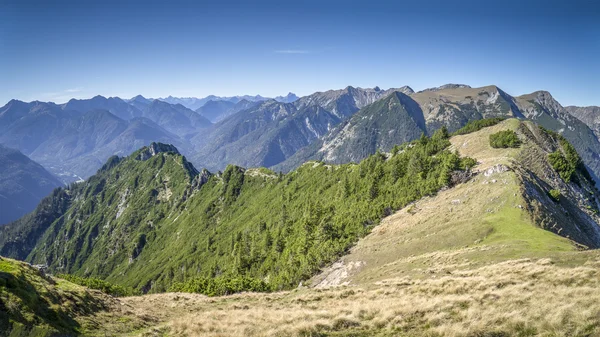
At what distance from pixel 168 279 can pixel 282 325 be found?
204 metres

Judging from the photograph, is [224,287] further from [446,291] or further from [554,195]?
[554,195]

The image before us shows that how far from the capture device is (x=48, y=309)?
824 inches

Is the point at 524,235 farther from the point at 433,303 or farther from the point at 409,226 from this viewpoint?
the point at 433,303

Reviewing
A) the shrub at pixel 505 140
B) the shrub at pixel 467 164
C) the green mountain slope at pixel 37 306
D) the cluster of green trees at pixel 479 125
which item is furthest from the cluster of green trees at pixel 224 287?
the cluster of green trees at pixel 479 125

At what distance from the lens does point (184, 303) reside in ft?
124

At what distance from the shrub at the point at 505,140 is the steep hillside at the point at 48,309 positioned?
350ft

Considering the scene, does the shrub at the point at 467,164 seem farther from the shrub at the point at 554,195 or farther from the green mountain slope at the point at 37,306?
the green mountain slope at the point at 37,306

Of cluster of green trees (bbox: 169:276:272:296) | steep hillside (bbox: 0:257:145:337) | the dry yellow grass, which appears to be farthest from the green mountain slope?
cluster of green trees (bbox: 169:276:272:296)

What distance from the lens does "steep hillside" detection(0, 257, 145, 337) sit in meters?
17.7

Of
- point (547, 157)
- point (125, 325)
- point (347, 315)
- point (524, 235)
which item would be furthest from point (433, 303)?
point (547, 157)

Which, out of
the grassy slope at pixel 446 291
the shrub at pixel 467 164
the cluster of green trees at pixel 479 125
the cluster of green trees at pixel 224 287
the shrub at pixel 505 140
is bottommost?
the cluster of green trees at pixel 224 287

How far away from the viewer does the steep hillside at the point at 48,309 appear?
1772cm

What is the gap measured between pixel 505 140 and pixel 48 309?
370ft

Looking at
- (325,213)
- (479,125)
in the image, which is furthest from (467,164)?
(479,125)
